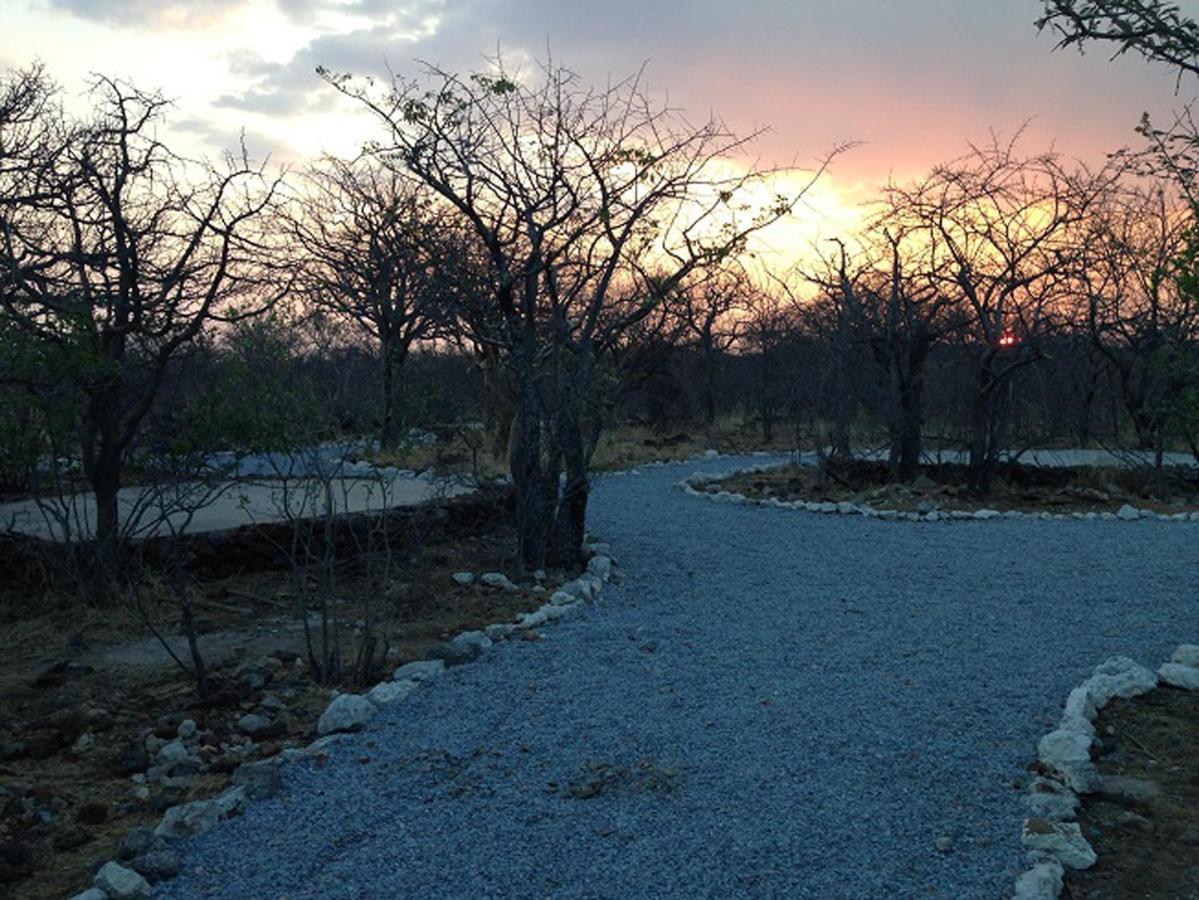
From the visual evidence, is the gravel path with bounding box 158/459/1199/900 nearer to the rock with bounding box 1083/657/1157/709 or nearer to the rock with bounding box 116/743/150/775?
the rock with bounding box 1083/657/1157/709

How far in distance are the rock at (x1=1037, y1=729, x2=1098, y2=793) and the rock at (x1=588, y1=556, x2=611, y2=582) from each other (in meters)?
4.33

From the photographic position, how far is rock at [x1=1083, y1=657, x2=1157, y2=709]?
5110 mm

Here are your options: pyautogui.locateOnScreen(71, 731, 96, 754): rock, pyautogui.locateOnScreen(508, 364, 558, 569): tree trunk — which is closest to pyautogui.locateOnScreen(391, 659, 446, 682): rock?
pyautogui.locateOnScreen(71, 731, 96, 754): rock

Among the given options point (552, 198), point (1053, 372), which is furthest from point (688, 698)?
point (1053, 372)

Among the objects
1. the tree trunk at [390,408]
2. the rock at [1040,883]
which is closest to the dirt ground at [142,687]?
the tree trunk at [390,408]

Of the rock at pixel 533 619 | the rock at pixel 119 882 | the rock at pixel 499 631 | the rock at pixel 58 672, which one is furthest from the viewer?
→ the rock at pixel 533 619

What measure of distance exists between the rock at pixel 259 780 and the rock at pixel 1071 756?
10.2 ft

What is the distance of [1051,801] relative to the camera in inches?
149

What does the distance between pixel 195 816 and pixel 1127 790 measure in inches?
141

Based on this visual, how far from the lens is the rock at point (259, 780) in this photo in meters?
4.06

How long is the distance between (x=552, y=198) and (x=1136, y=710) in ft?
17.8

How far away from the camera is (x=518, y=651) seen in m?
6.20

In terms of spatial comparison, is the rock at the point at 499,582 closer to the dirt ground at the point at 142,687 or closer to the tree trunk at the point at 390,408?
the dirt ground at the point at 142,687

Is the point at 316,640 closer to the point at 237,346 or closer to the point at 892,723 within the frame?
the point at 237,346
